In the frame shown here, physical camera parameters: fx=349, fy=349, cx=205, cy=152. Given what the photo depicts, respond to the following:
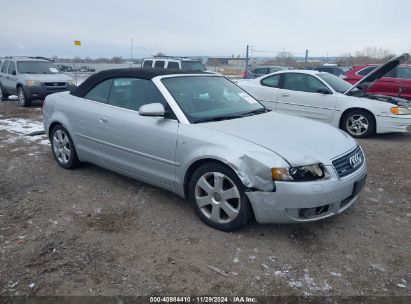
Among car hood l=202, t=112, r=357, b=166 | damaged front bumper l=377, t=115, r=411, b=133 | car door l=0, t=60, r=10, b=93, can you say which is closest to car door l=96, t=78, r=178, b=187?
car hood l=202, t=112, r=357, b=166

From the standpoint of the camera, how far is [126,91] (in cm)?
439

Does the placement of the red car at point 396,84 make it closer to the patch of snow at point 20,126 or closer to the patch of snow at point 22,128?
the patch of snow at point 22,128

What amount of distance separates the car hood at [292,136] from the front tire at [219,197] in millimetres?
414

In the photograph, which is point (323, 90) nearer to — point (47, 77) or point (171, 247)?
point (171, 247)

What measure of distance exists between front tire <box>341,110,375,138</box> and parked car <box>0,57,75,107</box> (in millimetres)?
9496

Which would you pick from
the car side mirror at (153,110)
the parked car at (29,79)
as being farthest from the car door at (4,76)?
the car side mirror at (153,110)

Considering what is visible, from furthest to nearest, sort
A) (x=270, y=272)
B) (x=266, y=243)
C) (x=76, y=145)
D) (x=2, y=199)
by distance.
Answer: (x=76, y=145) < (x=2, y=199) < (x=266, y=243) < (x=270, y=272)

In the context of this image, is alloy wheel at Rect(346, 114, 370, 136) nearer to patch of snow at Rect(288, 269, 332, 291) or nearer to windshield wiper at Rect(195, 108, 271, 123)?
windshield wiper at Rect(195, 108, 271, 123)

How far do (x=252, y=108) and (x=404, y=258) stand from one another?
7.63 ft

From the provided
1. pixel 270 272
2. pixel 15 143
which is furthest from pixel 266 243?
pixel 15 143

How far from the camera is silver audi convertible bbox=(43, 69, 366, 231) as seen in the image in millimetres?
3135

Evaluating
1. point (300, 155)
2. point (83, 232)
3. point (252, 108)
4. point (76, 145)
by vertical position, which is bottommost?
point (83, 232)

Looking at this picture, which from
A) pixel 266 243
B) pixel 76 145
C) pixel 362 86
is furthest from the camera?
pixel 362 86

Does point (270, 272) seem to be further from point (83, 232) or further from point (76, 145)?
point (76, 145)
